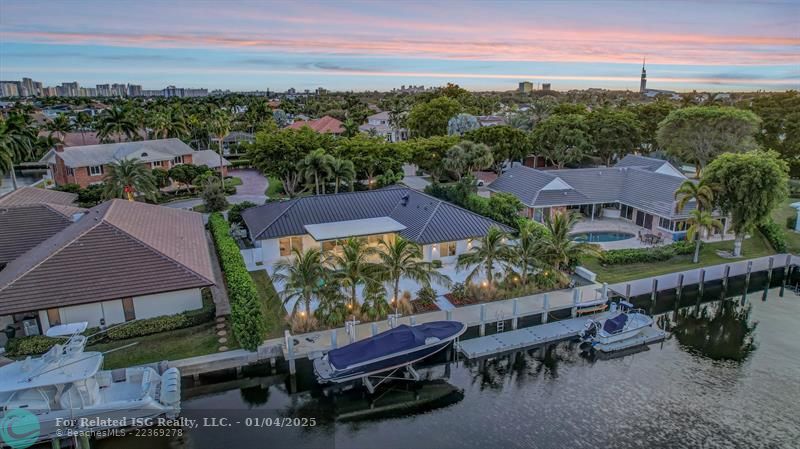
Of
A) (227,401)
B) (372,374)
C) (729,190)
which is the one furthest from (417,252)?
(729,190)

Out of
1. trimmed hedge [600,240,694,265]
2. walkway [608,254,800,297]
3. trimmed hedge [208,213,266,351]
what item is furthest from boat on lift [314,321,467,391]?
trimmed hedge [600,240,694,265]

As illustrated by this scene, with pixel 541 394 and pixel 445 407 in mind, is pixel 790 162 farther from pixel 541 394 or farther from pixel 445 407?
pixel 445 407

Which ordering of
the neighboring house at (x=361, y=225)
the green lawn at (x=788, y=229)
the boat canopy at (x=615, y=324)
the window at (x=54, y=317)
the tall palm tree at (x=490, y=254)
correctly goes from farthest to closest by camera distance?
the green lawn at (x=788, y=229), the neighboring house at (x=361, y=225), the tall palm tree at (x=490, y=254), the boat canopy at (x=615, y=324), the window at (x=54, y=317)

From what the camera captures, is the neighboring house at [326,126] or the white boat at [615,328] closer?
the white boat at [615,328]

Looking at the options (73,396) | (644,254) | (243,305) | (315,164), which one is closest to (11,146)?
(315,164)

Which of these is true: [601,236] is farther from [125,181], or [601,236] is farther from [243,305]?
[125,181]

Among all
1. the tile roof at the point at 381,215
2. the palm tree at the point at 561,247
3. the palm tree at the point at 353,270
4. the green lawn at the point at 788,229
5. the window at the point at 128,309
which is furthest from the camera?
the green lawn at the point at 788,229

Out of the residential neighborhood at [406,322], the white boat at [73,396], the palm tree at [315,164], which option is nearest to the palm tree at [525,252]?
the residential neighborhood at [406,322]

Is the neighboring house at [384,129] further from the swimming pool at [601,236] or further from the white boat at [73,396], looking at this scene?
the white boat at [73,396]
